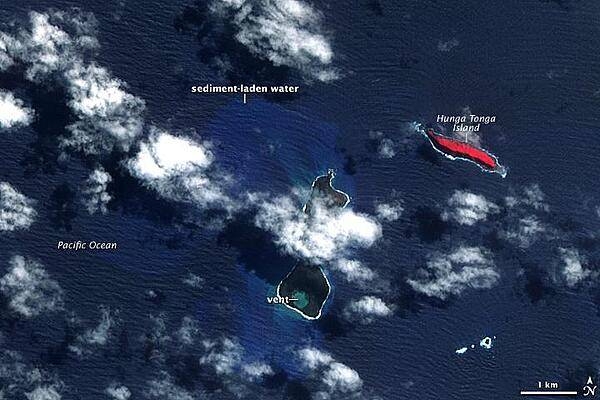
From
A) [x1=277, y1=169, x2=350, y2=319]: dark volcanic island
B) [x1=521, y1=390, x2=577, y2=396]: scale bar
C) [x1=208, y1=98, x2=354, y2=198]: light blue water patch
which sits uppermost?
[x1=208, y1=98, x2=354, y2=198]: light blue water patch

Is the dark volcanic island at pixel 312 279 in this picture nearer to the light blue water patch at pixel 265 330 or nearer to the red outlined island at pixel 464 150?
the light blue water patch at pixel 265 330

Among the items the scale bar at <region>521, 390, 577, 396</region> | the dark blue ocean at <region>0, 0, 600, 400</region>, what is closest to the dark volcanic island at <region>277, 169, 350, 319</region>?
the dark blue ocean at <region>0, 0, 600, 400</region>

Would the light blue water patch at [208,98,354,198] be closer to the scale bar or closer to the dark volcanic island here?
the dark volcanic island

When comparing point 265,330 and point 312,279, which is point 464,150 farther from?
point 265,330

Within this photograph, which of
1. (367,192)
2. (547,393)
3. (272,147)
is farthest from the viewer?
(547,393)

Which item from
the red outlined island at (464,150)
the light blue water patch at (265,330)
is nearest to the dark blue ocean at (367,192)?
the light blue water patch at (265,330)

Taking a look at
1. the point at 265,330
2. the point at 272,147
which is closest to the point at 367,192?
the point at 272,147
